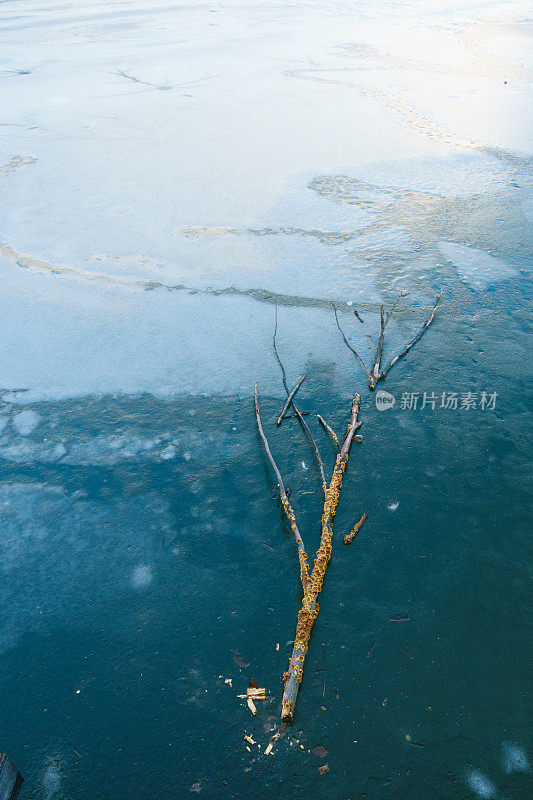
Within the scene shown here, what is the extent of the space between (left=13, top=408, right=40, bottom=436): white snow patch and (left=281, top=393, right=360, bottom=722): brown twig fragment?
1.35m

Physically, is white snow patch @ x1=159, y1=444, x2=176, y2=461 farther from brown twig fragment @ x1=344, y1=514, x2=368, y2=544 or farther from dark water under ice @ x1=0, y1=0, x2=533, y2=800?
brown twig fragment @ x1=344, y1=514, x2=368, y2=544

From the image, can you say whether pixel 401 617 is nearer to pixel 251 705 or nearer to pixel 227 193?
pixel 251 705

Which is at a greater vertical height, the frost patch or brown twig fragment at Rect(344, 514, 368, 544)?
the frost patch

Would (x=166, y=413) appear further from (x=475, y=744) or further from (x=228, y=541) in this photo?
(x=475, y=744)

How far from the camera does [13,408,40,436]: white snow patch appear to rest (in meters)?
2.24

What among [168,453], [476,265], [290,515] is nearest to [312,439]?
[290,515]

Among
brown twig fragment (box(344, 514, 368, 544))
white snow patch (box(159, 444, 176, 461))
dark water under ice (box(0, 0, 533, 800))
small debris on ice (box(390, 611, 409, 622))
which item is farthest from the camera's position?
white snow patch (box(159, 444, 176, 461))

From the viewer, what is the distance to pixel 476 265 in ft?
10.5

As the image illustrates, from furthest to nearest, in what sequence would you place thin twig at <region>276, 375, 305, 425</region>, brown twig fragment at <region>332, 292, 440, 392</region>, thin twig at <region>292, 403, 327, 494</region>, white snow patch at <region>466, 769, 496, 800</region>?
brown twig fragment at <region>332, 292, 440, 392</region> → thin twig at <region>276, 375, 305, 425</region> → thin twig at <region>292, 403, 327, 494</region> → white snow patch at <region>466, 769, 496, 800</region>

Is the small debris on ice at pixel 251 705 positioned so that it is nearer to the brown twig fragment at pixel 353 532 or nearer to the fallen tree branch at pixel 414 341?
the brown twig fragment at pixel 353 532

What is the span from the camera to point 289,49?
25.1ft

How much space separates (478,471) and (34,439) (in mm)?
1865

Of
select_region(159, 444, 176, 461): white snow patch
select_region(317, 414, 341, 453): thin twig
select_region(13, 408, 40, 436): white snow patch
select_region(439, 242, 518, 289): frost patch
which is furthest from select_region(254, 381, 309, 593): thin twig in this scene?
select_region(439, 242, 518, 289): frost patch

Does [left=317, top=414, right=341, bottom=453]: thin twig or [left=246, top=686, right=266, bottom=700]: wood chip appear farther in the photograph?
[left=317, top=414, right=341, bottom=453]: thin twig
